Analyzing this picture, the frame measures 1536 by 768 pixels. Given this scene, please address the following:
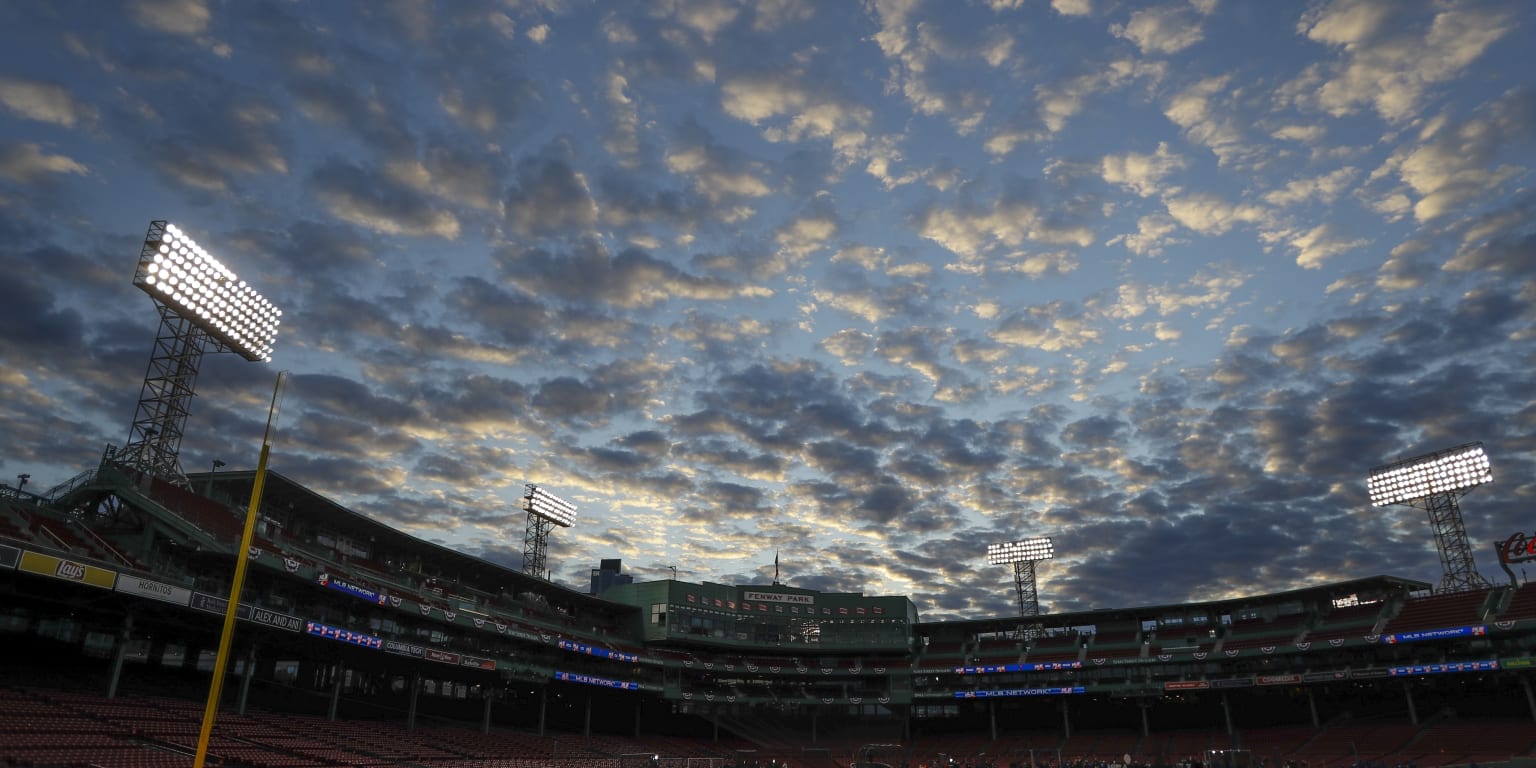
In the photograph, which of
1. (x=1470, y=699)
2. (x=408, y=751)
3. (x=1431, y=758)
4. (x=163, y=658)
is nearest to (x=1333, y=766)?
(x=1431, y=758)

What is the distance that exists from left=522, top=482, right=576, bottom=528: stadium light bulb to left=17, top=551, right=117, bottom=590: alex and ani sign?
44787 millimetres

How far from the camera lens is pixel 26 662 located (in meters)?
41.6

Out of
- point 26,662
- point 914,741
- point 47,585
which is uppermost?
point 47,585

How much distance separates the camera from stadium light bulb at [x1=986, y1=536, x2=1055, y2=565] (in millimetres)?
95062

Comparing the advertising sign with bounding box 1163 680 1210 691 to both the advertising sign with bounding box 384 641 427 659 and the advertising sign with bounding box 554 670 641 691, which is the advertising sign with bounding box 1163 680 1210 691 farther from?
the advertising sign with bounding box 384 641 427 659

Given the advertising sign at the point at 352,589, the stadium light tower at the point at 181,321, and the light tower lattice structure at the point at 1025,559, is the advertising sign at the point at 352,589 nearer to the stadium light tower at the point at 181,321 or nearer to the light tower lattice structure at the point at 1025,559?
the stadium light tower at the point at 181,321

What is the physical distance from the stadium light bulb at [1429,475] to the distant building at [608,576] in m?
76.6

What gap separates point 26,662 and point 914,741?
7169 cm

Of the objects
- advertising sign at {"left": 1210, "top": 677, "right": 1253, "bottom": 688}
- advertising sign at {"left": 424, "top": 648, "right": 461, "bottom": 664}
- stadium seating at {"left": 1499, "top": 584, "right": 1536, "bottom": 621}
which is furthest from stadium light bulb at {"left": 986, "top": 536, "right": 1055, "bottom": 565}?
advertising sign at {"left": 424, "top": 648, "right": 461, "bottom": 664}

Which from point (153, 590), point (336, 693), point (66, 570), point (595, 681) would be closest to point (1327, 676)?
point (595, 681)

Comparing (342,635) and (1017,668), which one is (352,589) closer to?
(342,635)

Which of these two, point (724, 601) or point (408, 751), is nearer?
point (408, 751)

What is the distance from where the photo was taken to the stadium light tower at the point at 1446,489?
68.0 m

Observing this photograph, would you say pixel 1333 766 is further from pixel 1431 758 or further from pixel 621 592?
pixel 621 592
